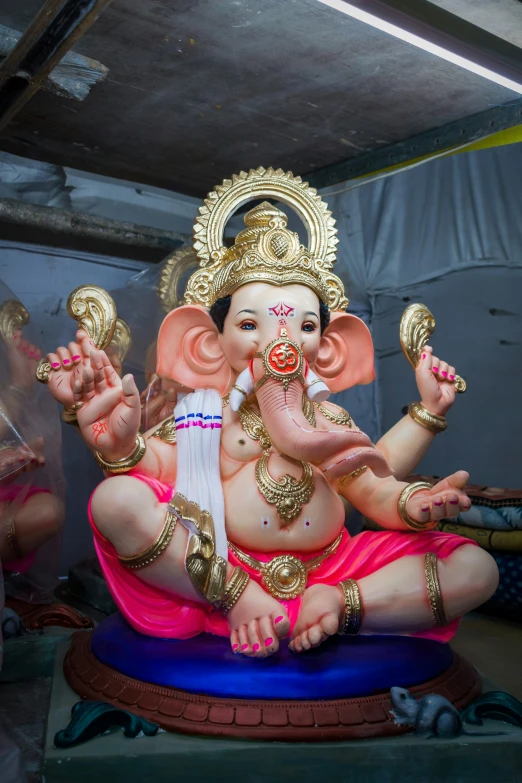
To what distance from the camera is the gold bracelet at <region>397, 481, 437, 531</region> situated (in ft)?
6.07

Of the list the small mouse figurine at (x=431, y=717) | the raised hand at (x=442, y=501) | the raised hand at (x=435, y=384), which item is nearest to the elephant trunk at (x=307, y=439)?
the raised hand at (x=442, y=501)

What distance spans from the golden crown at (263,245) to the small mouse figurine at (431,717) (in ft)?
3.18

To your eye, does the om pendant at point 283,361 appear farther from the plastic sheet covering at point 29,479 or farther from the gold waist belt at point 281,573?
the plastic sheet covering at point 29,479

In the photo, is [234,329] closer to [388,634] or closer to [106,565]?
[106,565]

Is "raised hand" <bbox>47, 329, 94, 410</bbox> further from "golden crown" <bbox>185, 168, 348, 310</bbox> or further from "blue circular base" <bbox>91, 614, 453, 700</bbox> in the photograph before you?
"blue circular base" <bbox>91, 614, 453, 700</bbox>

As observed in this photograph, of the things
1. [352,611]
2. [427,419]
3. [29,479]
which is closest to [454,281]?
[427,419]

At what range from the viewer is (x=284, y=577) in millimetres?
1813

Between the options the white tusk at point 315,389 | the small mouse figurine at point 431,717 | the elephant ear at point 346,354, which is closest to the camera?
the small mouse figurine at point 431,717

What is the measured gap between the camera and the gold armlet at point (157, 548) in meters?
1.69

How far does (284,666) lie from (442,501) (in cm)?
48

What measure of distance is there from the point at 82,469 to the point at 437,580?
5.19 feet

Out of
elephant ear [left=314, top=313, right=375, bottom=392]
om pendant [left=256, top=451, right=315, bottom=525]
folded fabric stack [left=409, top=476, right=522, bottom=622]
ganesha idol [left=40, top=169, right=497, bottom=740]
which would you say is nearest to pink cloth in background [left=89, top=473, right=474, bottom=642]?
ganesha idol [left=40, top=169, right=497, bottom=740]

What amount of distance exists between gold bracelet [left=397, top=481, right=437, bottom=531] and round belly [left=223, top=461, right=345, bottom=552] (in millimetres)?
159

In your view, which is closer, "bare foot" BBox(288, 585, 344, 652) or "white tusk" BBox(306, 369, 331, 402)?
"bare foot" BBox(288, 585, 344, 652)
